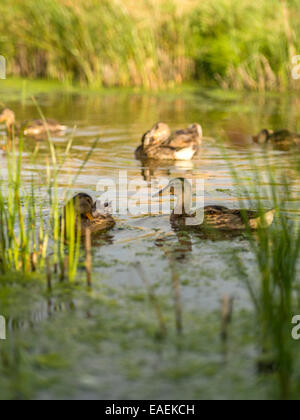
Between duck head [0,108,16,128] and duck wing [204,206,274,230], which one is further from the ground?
duck head [0,108,16,128]

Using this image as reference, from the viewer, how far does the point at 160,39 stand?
59.7ft

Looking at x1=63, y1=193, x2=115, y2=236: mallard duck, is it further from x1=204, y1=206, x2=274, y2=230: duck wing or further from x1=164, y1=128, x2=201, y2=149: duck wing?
x1=164, y1=128, x2=201, y2=149: duck wing

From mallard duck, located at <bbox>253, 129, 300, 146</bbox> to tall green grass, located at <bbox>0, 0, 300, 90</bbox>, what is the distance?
6.44 meters

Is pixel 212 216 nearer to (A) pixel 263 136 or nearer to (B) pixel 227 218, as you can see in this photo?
(B) pixel 227 218

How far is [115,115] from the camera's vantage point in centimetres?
1440

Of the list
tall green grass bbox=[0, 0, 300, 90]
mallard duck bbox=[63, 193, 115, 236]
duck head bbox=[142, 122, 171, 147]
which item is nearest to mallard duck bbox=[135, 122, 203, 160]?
duck head bbox=[142, 122, 171, 147]

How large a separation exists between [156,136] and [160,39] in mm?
8606

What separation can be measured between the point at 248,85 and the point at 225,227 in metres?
12.4

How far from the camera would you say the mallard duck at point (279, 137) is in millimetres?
10695

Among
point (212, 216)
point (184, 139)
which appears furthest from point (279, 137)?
point (212, 216)

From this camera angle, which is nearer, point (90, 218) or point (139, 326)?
point (139, 326)

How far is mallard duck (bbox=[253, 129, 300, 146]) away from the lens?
35.1 feet

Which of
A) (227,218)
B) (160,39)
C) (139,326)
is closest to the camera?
(139,326)
